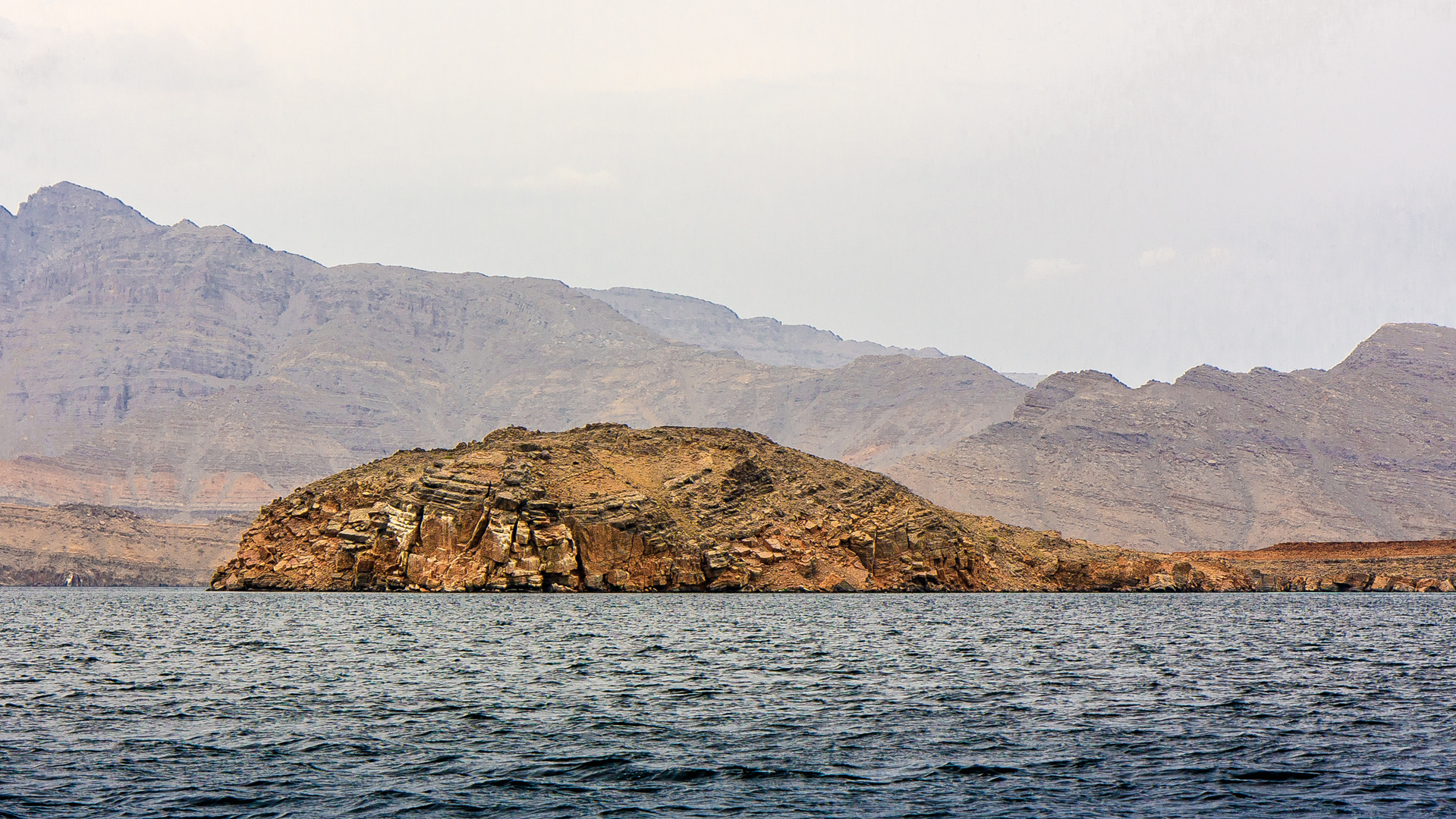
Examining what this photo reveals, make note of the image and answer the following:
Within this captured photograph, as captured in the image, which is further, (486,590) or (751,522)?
(751,522)

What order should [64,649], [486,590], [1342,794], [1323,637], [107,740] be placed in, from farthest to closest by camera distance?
[486,590] < [1323,637] < [64,649] < [107,740] < [1342,794]

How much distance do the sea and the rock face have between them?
2627 inches

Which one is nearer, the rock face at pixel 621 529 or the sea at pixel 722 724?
the sea at pixel 722 724

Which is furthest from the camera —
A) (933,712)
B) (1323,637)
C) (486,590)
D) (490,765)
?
(486,590)

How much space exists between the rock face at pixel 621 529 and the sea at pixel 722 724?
2627 inches

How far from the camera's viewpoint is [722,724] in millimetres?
39281

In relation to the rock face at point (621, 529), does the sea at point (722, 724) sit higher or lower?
lower

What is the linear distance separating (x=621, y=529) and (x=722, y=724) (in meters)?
110

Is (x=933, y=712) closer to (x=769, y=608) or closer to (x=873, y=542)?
(x=769, y=608)

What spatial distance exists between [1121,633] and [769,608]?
3931cm

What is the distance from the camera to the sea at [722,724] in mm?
28125

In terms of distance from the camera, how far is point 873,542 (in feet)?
536

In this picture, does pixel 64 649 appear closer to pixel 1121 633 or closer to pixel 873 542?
pixel 1121 633

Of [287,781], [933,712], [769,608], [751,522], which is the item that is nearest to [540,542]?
[751,522]
